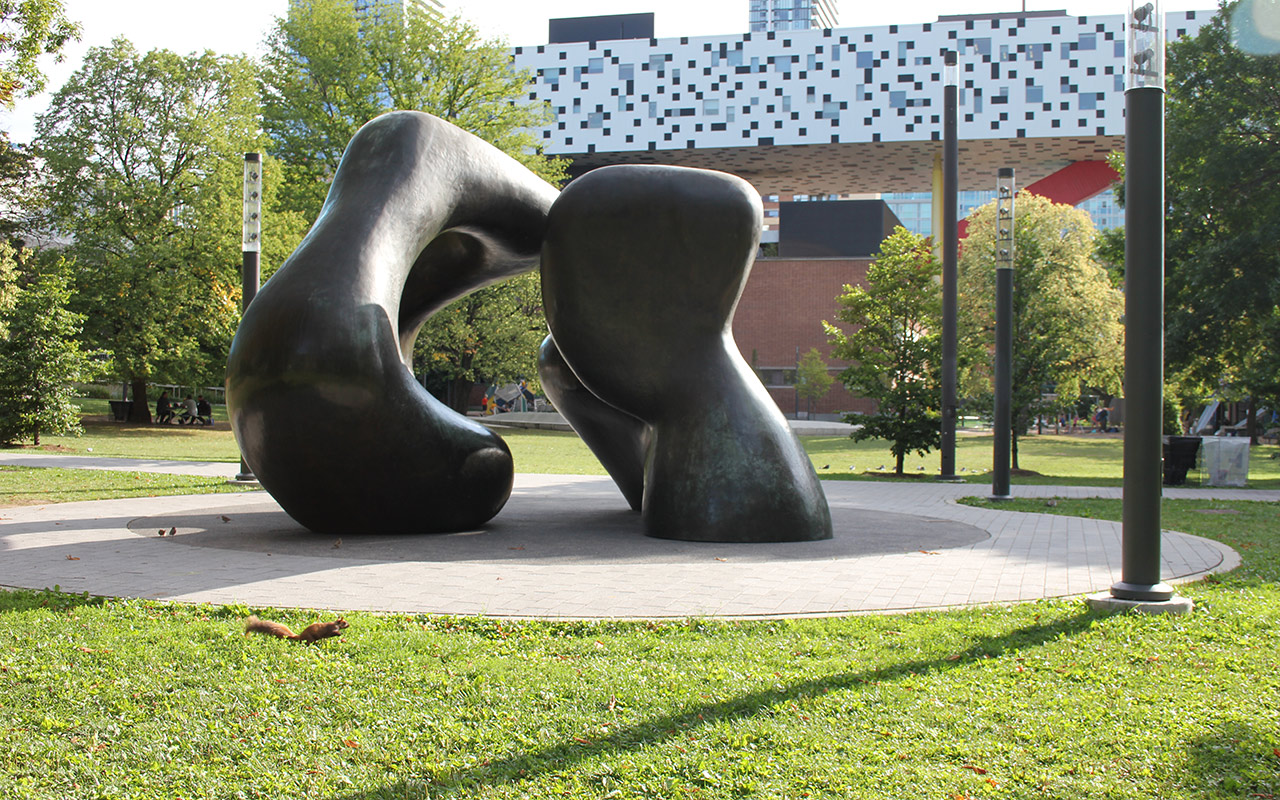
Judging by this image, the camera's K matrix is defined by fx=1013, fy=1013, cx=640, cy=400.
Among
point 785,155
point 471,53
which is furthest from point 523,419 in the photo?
point 785,155

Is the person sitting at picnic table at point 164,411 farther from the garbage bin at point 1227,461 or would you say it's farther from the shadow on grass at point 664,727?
the shadow on grass at point 664,727

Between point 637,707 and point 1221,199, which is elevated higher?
point 1221,199

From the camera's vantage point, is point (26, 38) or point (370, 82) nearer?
point (26, 38)

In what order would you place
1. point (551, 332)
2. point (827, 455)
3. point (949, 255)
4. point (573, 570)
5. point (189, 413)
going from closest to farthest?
point (573, 570), point (551, 332), point (949, 255), point (827, 455), point (189, 413)

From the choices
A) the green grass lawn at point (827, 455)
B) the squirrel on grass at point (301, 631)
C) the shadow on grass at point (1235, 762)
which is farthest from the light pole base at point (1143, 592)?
the green grass lawn at point (827, 455)

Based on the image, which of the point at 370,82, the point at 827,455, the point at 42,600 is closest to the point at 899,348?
the point at 827,455

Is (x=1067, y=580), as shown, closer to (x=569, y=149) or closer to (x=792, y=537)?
(x=792, y=537)

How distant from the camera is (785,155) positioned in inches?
2340

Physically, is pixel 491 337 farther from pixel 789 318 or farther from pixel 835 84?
pixel 835 84

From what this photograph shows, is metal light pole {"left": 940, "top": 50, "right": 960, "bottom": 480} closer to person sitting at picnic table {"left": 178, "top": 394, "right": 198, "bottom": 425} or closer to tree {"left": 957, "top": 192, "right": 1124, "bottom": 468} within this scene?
tree {"left": 957, "top": 192, "right": 1124, "bottom": 468}

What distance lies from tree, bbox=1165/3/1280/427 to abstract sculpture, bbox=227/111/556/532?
18176 mm

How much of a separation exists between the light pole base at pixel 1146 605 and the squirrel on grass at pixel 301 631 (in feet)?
13.6

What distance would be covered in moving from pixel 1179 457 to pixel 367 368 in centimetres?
1626

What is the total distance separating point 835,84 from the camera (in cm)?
5600
